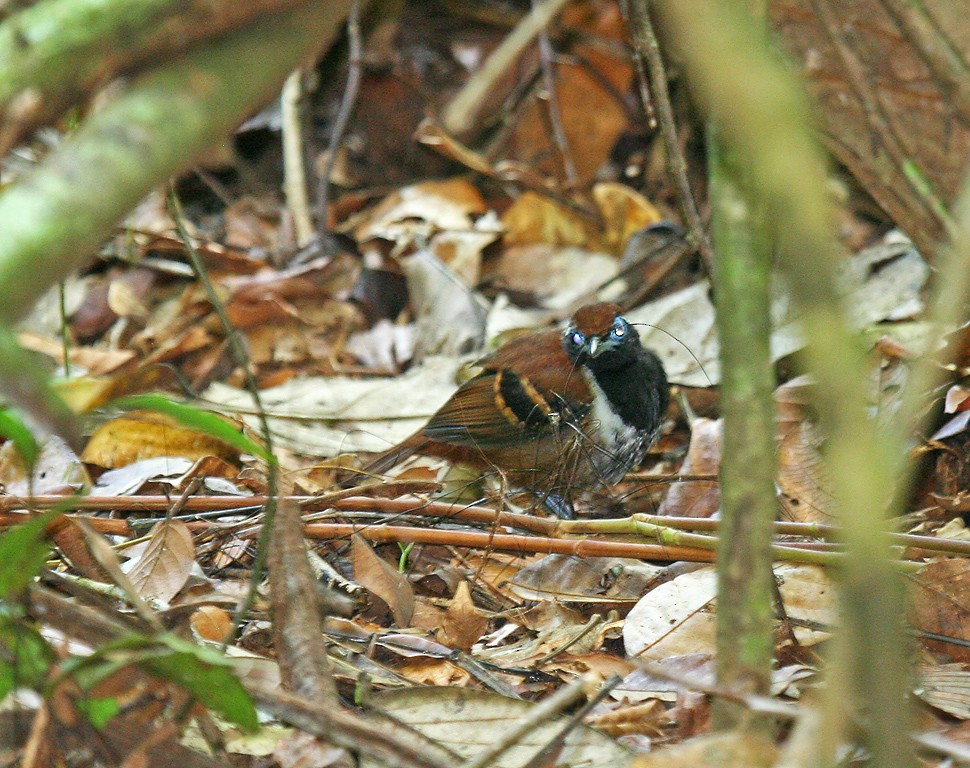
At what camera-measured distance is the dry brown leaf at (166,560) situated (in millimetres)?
2863

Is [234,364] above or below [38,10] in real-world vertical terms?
below

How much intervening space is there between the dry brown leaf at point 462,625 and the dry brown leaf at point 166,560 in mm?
659

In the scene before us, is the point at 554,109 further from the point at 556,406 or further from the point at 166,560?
the point at 166,560

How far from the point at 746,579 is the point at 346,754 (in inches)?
37.0

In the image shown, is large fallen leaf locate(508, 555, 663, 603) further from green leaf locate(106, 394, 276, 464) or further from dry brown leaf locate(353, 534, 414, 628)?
green leaf locate(106, 394, 276, 464)

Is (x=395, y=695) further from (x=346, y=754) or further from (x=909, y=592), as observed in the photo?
(x=909, y=592)

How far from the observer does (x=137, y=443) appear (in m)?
4.07

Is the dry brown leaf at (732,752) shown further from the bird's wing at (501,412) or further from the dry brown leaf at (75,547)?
the bird's wing at (501,412)

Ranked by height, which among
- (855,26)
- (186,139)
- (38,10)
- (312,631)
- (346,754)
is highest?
(855,26)

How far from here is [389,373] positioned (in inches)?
212

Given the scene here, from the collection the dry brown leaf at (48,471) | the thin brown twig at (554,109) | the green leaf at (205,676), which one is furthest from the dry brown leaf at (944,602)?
the thin brown twig at (554,109)

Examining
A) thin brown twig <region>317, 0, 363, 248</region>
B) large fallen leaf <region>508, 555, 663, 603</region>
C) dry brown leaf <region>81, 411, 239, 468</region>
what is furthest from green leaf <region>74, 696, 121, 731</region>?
thin brown twig <region>317, 0, 363, 248</region>

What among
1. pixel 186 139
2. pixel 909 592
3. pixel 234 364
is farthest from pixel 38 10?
pixel 234 364

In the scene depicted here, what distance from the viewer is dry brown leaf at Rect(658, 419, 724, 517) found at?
3783 mm
